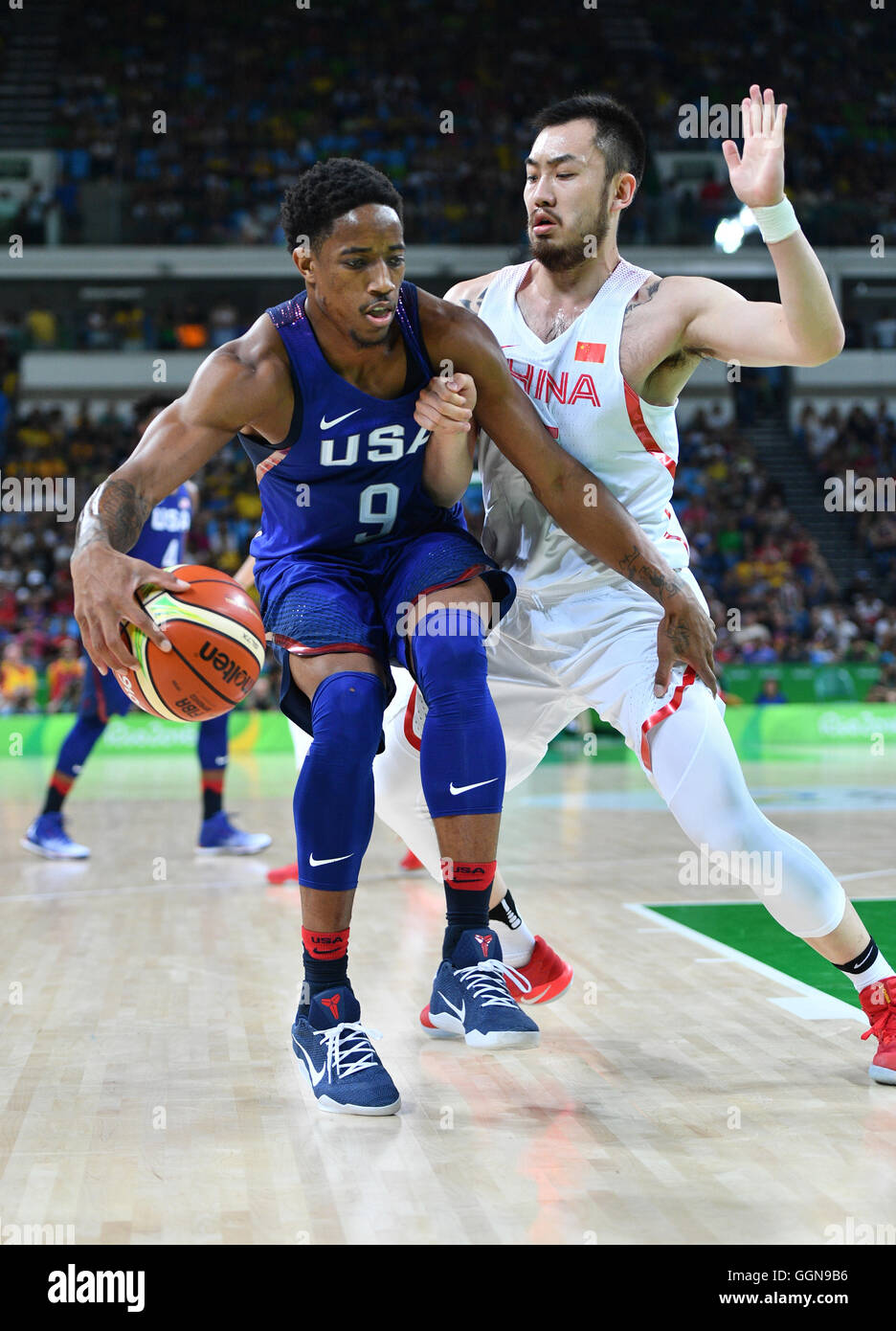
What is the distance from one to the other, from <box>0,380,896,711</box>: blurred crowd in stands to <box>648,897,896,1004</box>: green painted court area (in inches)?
387

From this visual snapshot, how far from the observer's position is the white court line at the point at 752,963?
3.77 m

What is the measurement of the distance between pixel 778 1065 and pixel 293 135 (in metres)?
21.3

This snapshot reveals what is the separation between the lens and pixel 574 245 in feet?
11.9

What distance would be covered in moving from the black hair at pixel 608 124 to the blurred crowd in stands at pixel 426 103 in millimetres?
17039

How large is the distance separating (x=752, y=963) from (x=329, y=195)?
267cm

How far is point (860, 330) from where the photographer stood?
22391 millimetres

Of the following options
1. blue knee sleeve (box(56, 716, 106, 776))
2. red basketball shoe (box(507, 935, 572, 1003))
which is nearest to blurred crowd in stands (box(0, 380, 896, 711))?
blue knee sleeve (box(56, 716, 106, 776))

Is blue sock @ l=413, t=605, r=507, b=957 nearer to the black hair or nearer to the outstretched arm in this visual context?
the outstretched arm

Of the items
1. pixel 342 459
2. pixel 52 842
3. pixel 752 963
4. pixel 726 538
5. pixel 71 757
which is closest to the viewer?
pixel 342 459

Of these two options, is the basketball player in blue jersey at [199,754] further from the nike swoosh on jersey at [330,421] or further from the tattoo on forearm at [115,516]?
the tattoo on forearm at [115,516]

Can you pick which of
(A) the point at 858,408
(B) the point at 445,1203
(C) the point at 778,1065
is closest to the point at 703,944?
(C) the point at 778,1065

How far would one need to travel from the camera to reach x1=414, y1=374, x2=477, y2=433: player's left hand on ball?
10.4 feet

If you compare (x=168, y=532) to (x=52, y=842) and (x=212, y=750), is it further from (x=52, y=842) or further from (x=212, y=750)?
(x=52, y=842)

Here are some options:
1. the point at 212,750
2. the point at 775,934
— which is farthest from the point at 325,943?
the point at 212,750
